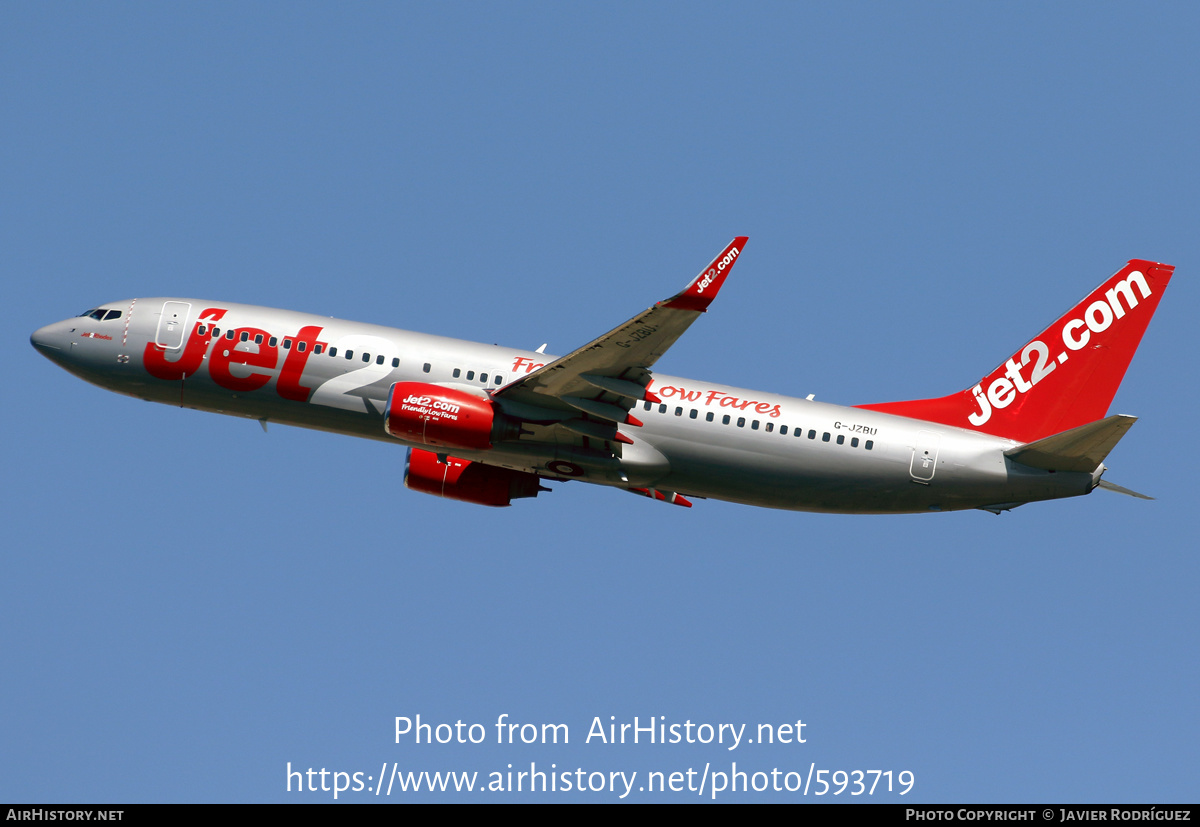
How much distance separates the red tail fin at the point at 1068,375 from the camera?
43312 mm

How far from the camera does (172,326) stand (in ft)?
140

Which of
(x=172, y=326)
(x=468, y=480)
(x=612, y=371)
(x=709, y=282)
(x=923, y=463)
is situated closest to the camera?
(x=709, y=282)

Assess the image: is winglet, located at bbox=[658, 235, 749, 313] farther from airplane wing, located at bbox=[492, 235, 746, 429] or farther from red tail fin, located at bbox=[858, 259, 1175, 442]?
red tail fin, located at bbox=[858, 259, 1175, 442]

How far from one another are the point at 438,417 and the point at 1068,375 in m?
20.8

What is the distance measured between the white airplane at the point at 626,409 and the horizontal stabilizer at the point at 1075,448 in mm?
60

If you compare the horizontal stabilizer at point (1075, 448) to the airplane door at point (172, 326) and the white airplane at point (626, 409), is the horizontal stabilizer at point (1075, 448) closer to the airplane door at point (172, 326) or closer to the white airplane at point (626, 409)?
the white airplane at point (626, 409)

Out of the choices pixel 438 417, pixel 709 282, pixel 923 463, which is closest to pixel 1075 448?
pixel 923 463

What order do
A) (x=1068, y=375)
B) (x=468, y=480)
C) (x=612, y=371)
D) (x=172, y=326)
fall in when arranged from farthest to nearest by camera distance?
1. (x=468, y=480)
2. (x=1068, y=375)
3. (x=172, y=326)
4. (x=612, y=371)

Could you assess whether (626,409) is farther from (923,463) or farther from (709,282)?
(923,463)

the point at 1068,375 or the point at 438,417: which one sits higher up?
the point at 1068,375

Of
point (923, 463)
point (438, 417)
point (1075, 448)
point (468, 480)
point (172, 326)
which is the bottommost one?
point (468, 480)

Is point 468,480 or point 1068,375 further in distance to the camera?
point 468,480

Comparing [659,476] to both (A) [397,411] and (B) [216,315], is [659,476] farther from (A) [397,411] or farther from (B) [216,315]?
(B) [216,315]
